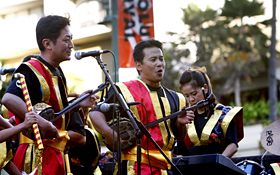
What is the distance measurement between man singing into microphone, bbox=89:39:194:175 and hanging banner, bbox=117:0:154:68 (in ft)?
10.6

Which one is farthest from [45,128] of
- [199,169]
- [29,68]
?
[199,169]

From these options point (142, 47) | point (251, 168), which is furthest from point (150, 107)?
point (251, 168)

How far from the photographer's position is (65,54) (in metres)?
3.90

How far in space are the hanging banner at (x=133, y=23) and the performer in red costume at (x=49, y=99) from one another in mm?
3680

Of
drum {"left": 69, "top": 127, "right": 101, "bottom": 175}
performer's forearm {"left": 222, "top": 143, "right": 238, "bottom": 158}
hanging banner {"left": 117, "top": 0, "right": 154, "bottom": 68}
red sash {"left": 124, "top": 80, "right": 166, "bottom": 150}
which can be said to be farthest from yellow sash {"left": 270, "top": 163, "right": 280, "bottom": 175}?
hanging banner {"left": 117, "top": 0, "right": 154, "bottom": 68}

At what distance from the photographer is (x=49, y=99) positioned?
3.67 meters

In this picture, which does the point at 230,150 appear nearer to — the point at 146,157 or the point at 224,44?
the point at 146,157

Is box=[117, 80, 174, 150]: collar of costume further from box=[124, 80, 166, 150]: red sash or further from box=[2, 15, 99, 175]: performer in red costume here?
box=[2, 15, 99, 175]: performer in red costume

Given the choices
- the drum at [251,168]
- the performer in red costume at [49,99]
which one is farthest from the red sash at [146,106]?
the drum at [251,168]

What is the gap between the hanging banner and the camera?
25.4ft

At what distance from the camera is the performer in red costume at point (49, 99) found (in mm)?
3459

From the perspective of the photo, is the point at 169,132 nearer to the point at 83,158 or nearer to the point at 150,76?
the point at 150,76

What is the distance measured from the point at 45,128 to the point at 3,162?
0.61 metres

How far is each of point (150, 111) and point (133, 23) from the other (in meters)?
4.20
